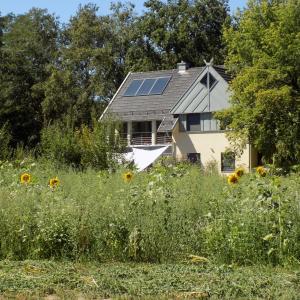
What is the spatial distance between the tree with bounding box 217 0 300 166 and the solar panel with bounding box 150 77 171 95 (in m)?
11.1

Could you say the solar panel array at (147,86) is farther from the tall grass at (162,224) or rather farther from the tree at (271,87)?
the tall grass at (162,224)

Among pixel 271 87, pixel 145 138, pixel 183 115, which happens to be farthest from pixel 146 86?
pixel 271 87

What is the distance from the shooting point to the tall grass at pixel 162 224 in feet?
26.8

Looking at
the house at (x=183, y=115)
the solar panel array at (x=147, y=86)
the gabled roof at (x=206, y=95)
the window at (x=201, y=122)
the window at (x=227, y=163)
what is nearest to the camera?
the window at (x=227, y=163)

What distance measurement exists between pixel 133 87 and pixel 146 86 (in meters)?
0.99

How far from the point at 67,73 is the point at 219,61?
1414 centimetres

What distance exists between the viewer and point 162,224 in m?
8.59

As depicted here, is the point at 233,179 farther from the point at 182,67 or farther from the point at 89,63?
the point at 89,63

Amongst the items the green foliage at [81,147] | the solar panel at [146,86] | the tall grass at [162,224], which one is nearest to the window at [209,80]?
the solar panel at [146,86]

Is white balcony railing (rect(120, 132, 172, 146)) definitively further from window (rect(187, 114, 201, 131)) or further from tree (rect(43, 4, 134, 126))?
tree (rect(43, 4, 134, 126))

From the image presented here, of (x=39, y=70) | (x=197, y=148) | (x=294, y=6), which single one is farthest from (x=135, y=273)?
(x=39, y=70)

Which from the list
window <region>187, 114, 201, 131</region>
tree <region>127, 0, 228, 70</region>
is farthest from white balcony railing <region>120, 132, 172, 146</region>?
tree <region>127, 0, 228, 70</region>

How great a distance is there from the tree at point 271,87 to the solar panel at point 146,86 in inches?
467

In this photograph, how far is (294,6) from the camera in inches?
1436
